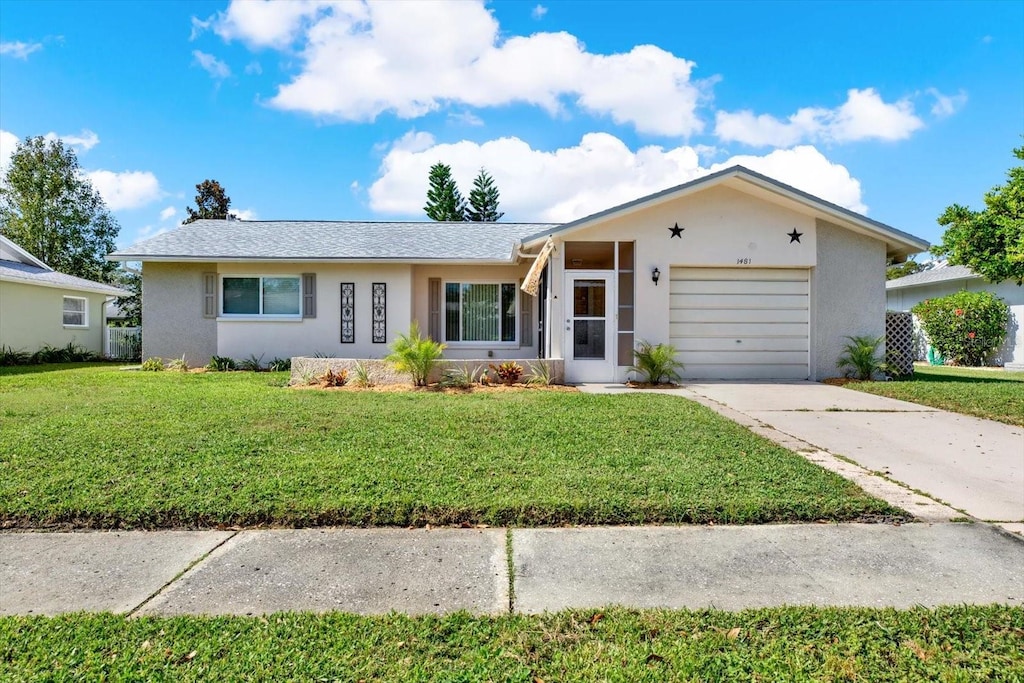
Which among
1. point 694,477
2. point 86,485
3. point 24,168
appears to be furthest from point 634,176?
point 24,168

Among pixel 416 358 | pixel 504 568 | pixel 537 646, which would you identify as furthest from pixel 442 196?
pixel 537 646

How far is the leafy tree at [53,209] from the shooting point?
2822 cm

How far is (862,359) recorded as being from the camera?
11.1 metres

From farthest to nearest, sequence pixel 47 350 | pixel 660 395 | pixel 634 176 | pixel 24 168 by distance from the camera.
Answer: pixel 24 168, pixel 634 176, pixel 47 350, pixel 660 395

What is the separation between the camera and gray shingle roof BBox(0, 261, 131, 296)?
51.8 ft

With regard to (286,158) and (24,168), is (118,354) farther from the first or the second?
(24,168)

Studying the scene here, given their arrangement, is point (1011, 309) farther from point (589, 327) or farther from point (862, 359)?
point (589, 327)

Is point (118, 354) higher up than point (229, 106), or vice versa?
point (229, 106)

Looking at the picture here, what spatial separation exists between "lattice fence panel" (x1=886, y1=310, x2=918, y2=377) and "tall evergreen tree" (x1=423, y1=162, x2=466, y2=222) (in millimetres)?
31563

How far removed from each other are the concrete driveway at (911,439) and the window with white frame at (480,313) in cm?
614

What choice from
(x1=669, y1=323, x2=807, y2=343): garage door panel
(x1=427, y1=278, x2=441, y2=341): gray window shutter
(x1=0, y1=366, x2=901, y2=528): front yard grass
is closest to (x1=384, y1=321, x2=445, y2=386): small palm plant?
(x1=0, y1=366, x2=901, y2=528): front yard grass

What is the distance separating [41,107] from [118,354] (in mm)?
9298

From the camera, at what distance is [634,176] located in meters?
20.3

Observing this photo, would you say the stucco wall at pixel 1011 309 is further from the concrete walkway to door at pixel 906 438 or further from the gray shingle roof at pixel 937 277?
the concrete walkway to door at pixel 906 438
